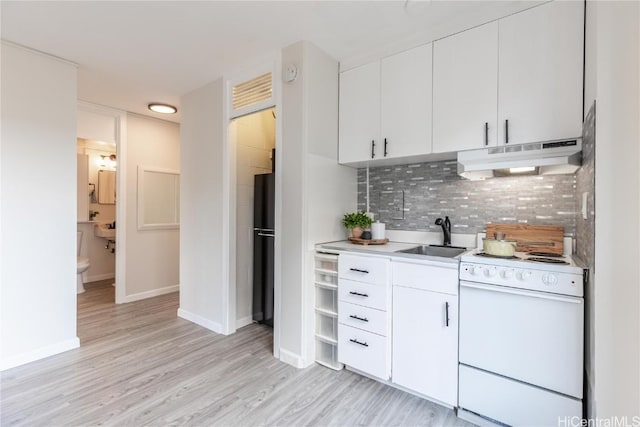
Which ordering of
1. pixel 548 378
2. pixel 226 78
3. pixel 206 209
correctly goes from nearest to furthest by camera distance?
pixel 548 378 → pixel 226 78 → pixel 206 209

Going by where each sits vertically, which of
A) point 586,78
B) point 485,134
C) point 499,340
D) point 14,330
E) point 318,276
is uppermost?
point 586,78

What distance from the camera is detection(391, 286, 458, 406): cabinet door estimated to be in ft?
5.90

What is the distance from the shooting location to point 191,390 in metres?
2.02

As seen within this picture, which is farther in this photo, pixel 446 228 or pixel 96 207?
pixel 96 207

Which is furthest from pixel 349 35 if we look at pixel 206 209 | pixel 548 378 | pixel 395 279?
pixel 548 378

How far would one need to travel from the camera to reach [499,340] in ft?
5.40

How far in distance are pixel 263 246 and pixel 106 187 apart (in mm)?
3926

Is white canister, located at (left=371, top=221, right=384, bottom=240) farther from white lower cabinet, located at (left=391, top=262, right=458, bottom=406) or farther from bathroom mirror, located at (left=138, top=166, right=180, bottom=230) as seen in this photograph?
bathroom mirror, located at (left=138, top=166, right=180, bottom=230)

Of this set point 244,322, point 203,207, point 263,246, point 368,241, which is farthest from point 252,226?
point 368,241

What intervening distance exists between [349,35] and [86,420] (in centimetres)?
294

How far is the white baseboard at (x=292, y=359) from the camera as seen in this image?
2328 mm

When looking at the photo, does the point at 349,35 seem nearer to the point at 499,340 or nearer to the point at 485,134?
the point at 485,134

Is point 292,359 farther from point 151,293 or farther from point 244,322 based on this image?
point 151,293

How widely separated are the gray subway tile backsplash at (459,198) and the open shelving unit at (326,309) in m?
0.73
